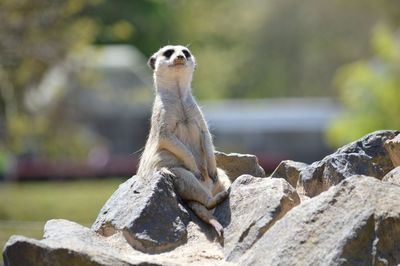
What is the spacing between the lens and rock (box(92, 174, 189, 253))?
271 inches

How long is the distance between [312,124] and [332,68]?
2147cm

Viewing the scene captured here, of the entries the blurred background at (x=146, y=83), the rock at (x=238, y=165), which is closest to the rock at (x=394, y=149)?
the rock at (x=238, y=165)

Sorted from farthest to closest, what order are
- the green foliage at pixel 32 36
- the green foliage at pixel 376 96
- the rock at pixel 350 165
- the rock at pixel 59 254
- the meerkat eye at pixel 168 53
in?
the green foliage at pixel 376 96 → the green foliage at pixel 32 36 → the meerkat eye at pixel 168 53 → the rock at pixel 350 165 → the rock at pixel 59 254

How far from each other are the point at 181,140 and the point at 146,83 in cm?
3605

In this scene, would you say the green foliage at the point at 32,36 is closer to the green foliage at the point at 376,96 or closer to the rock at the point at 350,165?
the rock at the point at 350,165

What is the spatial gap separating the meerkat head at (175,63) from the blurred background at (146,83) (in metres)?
4.85

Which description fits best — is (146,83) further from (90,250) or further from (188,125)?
(90,250)

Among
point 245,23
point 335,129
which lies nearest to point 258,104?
point 245,23

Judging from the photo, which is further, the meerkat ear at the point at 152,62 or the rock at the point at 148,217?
the meerkat ear at the point at 152,62

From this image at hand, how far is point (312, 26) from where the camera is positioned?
69812 millimetres

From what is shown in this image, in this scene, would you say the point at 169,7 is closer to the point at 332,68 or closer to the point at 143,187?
the point at 332,68

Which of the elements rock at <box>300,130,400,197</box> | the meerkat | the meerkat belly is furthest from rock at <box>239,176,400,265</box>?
A: the meerkat belly

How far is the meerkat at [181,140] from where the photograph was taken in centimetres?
740

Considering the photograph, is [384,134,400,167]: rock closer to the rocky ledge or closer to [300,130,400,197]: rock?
the rocky ledge
